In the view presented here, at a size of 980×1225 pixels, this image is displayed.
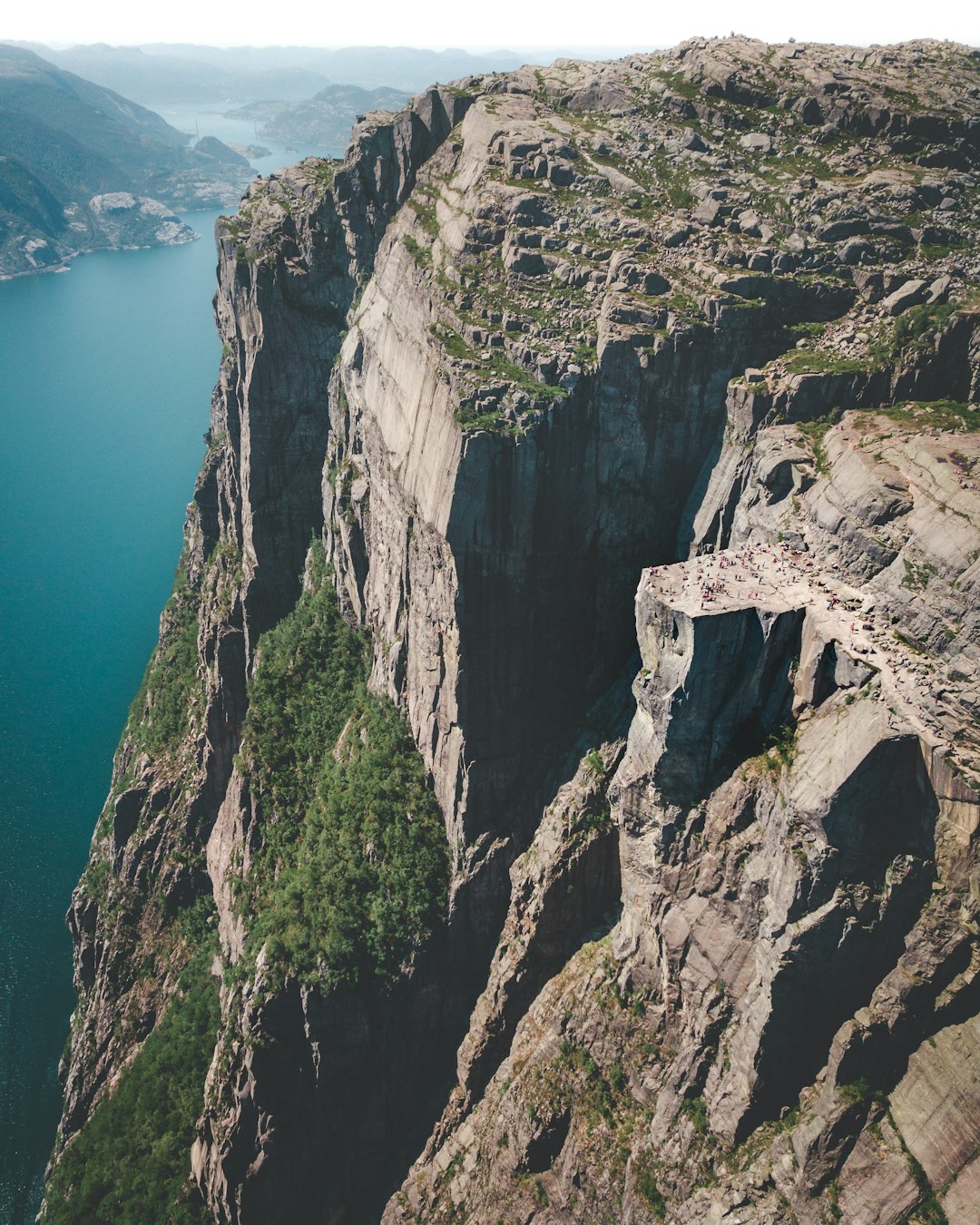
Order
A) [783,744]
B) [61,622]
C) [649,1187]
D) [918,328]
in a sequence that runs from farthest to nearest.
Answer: [61,622] < [918,328] < [649,1187] < [783,744]

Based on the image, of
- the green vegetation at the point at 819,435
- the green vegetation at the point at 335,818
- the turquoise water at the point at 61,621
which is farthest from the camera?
the turquoise water at the point at 61,621

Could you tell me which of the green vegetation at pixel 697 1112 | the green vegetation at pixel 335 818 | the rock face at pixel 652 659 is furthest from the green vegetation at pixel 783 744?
the green vegetation at pixel 335 818

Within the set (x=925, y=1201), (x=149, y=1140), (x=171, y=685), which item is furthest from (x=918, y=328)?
(x=171, y=685)

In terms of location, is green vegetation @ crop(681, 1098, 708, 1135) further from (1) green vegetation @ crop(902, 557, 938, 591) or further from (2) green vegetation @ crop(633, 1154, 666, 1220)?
(1) green vegetation @ crop(902, 557, 938, 591)

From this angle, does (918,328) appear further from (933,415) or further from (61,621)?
(61,621)

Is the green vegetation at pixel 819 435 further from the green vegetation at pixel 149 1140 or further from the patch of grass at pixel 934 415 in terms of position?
the green vegetation at pixel 149 1140

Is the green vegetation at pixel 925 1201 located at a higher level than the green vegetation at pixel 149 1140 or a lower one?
higher

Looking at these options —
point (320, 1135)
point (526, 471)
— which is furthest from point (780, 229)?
point (320, 1135)
